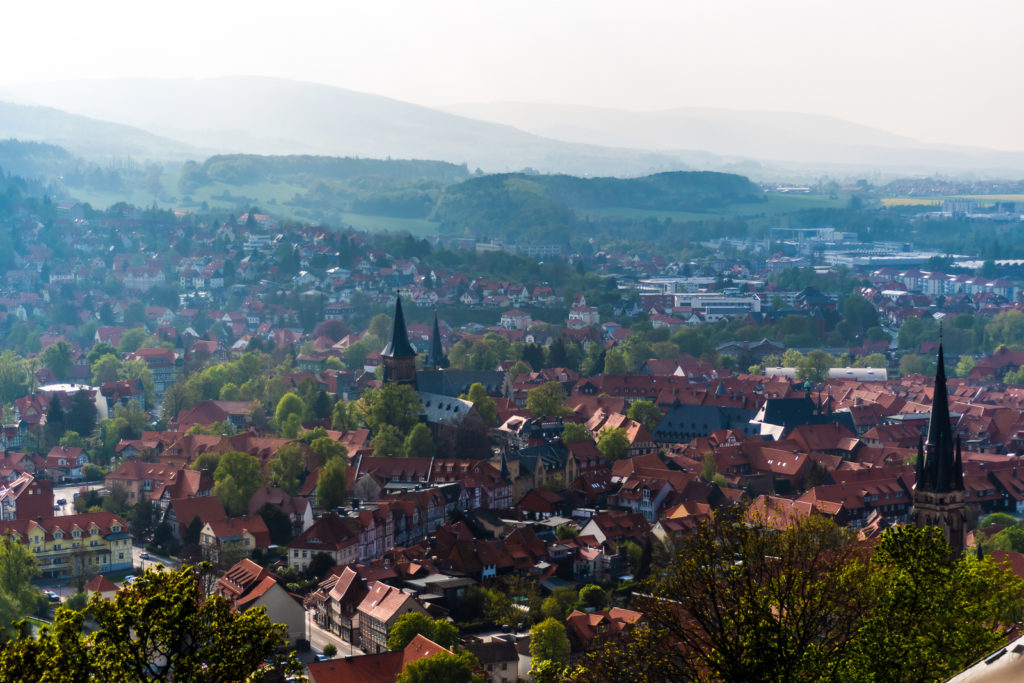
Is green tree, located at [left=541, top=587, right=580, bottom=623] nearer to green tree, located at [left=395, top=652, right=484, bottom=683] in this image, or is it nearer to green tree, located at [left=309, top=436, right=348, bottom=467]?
green tree, located at [left=395, top=652, right=484, bottom=683]

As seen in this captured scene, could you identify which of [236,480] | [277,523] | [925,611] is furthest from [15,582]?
[925,611]

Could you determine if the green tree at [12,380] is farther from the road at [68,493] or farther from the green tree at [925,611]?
the green tree at [925,611]

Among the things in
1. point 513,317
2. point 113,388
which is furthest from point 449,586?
point 513,317

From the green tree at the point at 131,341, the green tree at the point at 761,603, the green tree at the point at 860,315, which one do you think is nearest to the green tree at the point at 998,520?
the green tree at the point at 761,603

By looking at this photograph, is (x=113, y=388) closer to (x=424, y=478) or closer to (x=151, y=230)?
(x=424, y=478)

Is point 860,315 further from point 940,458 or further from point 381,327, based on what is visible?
point 940,458

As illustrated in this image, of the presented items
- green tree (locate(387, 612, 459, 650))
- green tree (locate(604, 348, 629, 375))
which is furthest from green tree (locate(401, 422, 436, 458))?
green tree (locate(604, 348, 629, 375))
